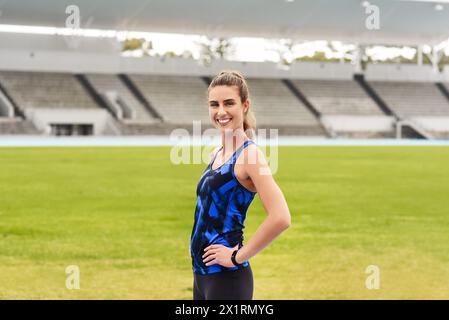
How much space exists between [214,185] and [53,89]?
144 ft

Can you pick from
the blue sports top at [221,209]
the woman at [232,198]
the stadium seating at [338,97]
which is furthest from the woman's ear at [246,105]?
the stadium seating at [338,97]

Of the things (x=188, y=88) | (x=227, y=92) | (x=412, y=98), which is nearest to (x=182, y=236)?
(x=227, y=92)

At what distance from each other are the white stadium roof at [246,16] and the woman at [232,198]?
1515 inches

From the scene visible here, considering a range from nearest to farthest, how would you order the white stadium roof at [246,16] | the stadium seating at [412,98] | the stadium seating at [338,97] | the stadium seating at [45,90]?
the white stadium roof at [246,16] < the stadium seating at [45,90] < the stadium seating at [338,97] < the stadium seating at [412,98]

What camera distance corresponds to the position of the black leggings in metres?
3.35

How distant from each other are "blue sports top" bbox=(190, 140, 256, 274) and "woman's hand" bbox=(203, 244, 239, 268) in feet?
0.09

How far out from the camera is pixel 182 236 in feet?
30.8

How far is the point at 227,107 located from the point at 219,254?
0.66 m

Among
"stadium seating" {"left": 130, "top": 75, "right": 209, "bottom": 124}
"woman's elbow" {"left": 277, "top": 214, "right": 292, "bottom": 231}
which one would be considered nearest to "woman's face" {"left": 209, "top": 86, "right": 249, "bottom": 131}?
"woman's elbow" {"left": 277, "top": 214, "right": 292, "bottom": 231}

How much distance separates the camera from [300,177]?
18.1 metres

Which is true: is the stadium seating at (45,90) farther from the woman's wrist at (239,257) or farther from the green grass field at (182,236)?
the woman's wrist at (239,257)

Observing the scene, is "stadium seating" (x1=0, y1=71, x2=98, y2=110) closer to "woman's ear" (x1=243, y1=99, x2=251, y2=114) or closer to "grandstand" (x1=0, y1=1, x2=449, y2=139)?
"grandstand" (x1=0, y1=1, x2=449, y2=139)

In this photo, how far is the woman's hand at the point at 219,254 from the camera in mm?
3256

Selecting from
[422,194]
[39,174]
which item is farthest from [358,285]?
[39,174]
